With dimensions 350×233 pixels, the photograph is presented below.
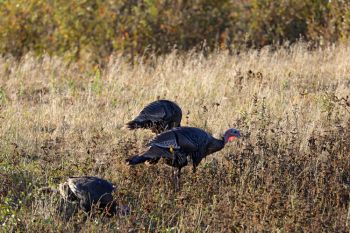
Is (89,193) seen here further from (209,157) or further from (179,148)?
(209,157)

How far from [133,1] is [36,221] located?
9.27m

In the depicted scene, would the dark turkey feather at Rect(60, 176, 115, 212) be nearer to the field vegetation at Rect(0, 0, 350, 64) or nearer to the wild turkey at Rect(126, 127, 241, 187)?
the wild turkey at Rect(126, 127, 241, 187)

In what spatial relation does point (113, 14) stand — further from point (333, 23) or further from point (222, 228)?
point (222, 228)

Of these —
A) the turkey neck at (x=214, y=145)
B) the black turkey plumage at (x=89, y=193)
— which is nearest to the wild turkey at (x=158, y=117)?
the turkey neck at (x=214, y=145)

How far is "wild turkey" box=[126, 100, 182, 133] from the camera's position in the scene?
9.52 metres

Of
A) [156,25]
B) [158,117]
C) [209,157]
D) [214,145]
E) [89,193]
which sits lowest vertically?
[89,193]

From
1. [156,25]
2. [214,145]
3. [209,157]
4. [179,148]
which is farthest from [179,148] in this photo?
[156,25]

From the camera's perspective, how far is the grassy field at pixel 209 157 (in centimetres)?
784

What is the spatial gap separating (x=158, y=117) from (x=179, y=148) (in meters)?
1.18

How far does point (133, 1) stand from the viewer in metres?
16.2

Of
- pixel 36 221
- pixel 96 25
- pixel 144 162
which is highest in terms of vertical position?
pixel 96 25

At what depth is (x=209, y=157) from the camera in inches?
376

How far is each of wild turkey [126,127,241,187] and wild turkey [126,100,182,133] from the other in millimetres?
944

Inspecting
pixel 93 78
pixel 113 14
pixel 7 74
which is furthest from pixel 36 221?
pixel 113 14
